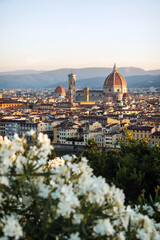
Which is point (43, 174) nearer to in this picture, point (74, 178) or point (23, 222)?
point (74, 178)


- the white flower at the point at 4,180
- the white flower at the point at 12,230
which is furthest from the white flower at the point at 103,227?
the white flower at the point at 4,180

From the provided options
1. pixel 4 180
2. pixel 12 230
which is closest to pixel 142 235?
pixel 12 230

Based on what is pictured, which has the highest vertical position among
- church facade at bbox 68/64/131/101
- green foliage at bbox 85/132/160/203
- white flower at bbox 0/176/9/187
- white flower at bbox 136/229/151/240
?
white flower at bbox 0/176/9/187

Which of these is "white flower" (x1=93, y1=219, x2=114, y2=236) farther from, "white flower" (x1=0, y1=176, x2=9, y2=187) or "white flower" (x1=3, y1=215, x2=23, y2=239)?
"white flower" (x1=0, y1=176, x2=9, y2=187)

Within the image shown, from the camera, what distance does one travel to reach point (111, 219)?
3178 mm

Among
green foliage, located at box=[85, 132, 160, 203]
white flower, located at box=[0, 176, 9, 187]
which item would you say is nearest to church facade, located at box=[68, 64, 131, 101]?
green foliage, located at box=[85, 132, 160, 203]

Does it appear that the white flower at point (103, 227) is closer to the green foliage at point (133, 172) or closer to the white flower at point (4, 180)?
the white flower at point (4, 180)

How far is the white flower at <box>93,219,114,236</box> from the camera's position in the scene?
2.84 metres

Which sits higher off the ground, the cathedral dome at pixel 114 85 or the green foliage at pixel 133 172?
the green foliage at pixel 133 172

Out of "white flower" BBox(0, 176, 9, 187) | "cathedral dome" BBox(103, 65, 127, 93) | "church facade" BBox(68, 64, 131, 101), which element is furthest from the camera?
"cathedral dome" BBox(103, 65, 127, 93)

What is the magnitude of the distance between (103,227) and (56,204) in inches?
19.1

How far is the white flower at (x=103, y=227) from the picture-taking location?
284cm

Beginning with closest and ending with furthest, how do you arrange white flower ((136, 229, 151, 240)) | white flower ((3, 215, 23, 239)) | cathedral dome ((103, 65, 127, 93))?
white flower ((3, 215, 23, 239)) → white flower ((136, 229, 151, 240)) → cathedral dome ((103, 65, 127, 93))

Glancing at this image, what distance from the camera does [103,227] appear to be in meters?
2.87
